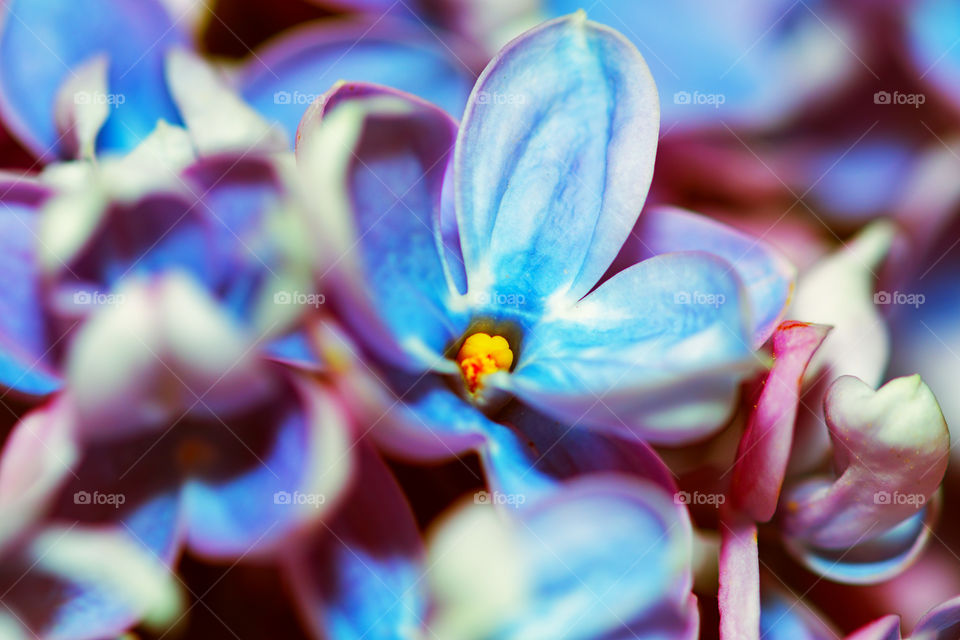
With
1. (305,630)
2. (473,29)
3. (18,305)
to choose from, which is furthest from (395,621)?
(473,29)

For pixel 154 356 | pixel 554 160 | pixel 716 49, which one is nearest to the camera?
pixel 154 356

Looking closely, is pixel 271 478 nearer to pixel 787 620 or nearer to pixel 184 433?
pixel 184 433

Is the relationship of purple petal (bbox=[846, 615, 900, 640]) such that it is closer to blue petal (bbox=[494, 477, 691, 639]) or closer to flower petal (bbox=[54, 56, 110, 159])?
blue petal (bbox=[494, 477, 691, 639])

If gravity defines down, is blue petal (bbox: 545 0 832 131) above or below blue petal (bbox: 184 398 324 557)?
above

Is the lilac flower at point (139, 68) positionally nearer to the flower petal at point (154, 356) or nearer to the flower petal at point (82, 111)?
the flower petal at point (82, 111)

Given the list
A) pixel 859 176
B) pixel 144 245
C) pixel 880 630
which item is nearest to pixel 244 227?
pixel 144 245

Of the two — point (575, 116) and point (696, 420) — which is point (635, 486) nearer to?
point (696, 420)

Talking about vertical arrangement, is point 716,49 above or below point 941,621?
above

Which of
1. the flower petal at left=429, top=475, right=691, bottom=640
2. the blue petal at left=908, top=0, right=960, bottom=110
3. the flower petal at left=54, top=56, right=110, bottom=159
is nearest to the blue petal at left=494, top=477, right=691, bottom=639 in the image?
the flower petal at left=429, top=475, right=691, bottom=640
